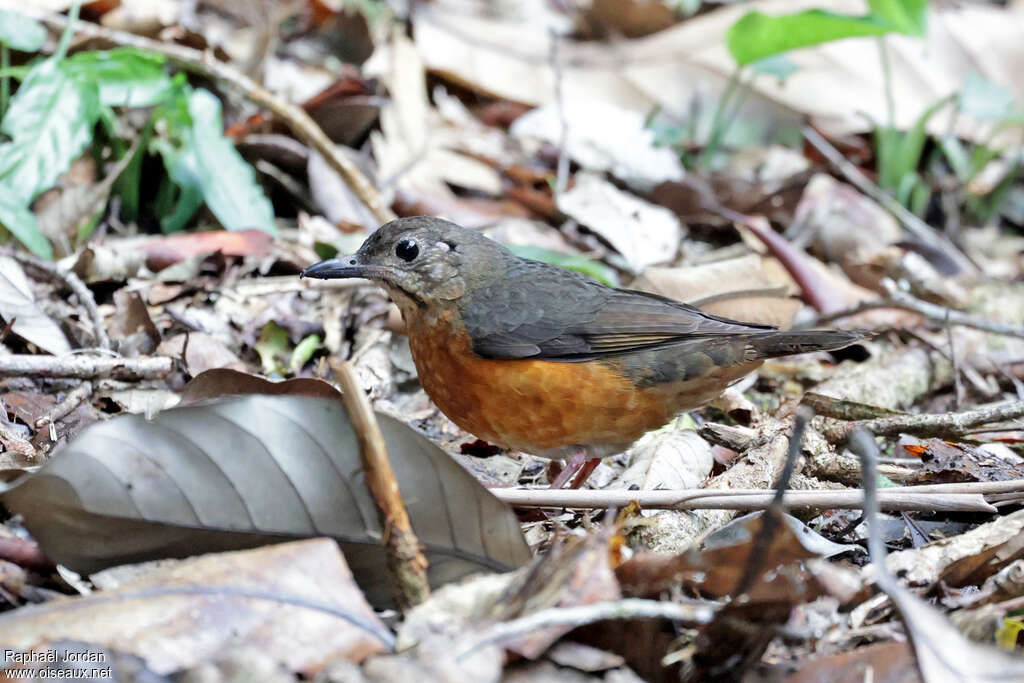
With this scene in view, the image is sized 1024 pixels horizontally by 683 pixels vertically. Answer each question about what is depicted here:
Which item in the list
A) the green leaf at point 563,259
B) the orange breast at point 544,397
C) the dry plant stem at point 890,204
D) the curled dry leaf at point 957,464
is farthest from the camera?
the dry plant stem at point 890,204

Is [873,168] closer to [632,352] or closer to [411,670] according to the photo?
[632,352]

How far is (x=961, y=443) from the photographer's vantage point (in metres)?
4.52

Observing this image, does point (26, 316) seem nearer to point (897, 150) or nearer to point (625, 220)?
point (625, 220)

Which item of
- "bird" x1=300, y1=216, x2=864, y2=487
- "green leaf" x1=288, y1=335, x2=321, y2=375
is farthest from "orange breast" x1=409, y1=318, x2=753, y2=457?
"green leaf" x1=288, y1=335, x2=321, y2=375

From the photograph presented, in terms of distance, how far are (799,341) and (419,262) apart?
1.64 metres

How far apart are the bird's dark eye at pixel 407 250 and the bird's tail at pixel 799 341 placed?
1.48m

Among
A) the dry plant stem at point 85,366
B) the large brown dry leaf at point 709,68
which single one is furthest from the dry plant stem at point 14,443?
the large brown dry leaf at point 709,68

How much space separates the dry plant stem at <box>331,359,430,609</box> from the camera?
107 inches

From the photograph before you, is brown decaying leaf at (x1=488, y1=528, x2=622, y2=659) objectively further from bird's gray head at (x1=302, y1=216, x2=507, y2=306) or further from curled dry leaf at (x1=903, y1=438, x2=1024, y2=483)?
bird's gray head at (x1=302, y1=216, x2=507, y2=306)

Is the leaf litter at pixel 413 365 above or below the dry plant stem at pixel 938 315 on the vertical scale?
above

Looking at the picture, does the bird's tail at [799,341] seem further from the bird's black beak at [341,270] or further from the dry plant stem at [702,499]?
the bird's black beak at [341,270]

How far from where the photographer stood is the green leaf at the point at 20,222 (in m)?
4.88

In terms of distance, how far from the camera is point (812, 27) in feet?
22.0

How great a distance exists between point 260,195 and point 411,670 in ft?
13.2
